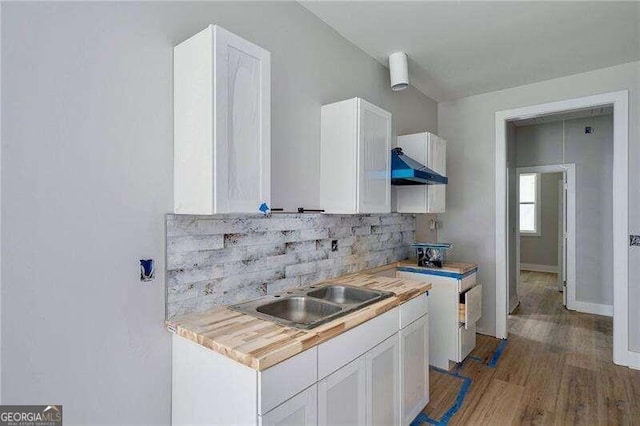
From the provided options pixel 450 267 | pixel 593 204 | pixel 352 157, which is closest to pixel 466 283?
pixel 450 267

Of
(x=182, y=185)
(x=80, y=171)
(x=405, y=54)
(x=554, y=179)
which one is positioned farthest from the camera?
(x=554, y=179)

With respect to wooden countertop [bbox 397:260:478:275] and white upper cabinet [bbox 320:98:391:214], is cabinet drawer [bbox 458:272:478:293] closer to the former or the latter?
wooden countertop [bbox 397:260:478:275]

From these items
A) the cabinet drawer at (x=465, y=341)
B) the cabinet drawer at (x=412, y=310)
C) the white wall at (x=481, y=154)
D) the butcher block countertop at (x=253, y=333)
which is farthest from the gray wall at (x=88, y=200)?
the white wall at (x=481, y=154)

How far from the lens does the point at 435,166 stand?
315 cm

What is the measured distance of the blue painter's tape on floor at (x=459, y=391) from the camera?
217 centimetres

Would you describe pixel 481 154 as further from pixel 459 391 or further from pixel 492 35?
pixel 459 391

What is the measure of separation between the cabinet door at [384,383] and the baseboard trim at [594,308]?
4.13m

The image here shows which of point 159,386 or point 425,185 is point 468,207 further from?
point 159,386

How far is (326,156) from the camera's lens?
2.30 m

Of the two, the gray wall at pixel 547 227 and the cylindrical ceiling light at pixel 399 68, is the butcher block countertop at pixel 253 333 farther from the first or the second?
the gray wall at pixel 547 227

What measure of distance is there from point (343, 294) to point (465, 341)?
1.56 meters

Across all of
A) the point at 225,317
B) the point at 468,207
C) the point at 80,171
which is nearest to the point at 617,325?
the point at 468,207

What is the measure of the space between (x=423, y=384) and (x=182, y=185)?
197 cm

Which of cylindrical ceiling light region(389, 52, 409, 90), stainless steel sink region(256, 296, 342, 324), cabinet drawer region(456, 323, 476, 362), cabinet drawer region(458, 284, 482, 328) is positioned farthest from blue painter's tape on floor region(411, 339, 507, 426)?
cylindrical ceiling light region(389, 52, 409, 90)
